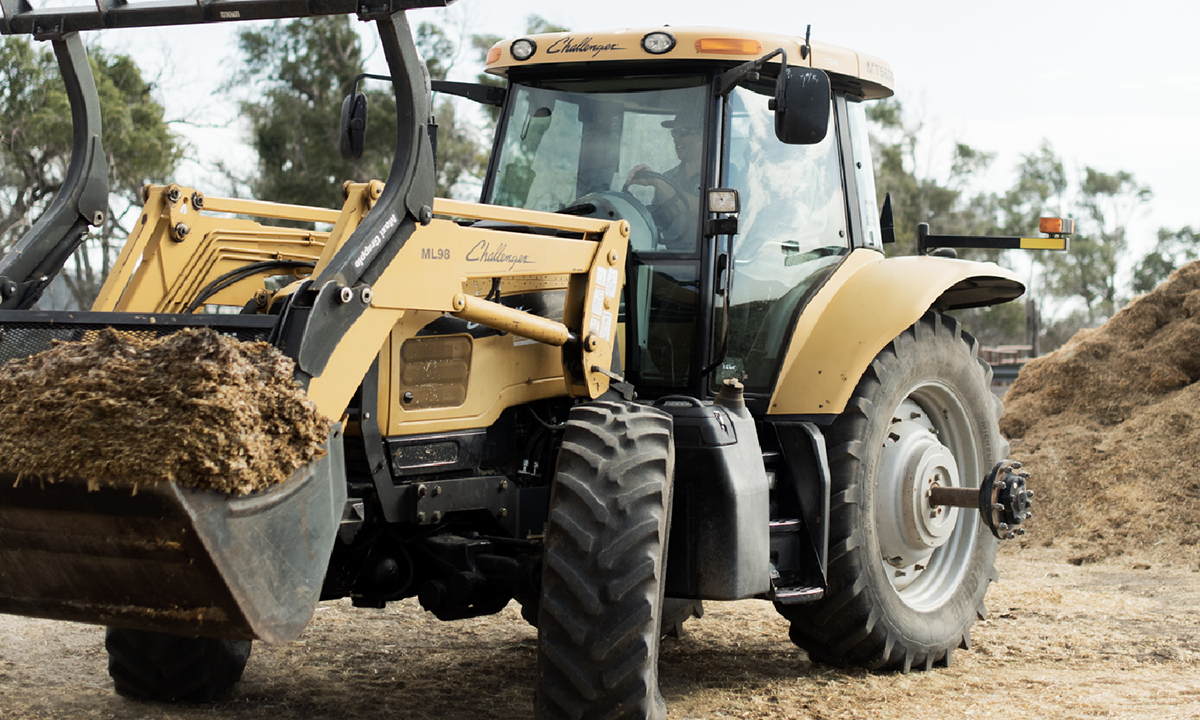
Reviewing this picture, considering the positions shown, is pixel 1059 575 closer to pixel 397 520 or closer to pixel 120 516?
pixel 397 520

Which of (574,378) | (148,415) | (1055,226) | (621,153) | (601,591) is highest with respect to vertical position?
(621,153)

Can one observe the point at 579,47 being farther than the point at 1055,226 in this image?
No

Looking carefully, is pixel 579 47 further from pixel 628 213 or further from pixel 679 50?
pixel 628 213

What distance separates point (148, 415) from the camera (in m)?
3.41

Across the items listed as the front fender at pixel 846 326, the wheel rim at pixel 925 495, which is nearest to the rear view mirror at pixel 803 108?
the front fender at pixel 846 326

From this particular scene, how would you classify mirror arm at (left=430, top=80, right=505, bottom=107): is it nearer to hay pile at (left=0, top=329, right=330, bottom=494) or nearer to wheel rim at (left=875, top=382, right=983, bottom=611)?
wheel rim at (left=875, top=382, right=983, bottom=611)

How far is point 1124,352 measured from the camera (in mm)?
10344

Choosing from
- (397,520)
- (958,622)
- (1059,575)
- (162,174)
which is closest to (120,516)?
(397,520)

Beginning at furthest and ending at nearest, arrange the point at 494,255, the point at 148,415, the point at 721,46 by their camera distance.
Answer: the point at 721,46
the point at 494,255
the point at 148,415

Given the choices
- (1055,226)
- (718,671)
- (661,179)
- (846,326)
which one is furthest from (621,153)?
(1055,226)

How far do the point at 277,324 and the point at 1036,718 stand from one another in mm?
3178

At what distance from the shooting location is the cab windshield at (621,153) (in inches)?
218

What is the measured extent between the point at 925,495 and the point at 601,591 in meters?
2.37

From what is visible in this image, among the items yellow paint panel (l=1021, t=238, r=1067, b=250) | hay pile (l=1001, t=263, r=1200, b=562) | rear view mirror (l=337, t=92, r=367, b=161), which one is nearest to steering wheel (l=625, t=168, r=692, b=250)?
rear view mirror (l=337, t=92, r=367, b=161)
